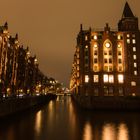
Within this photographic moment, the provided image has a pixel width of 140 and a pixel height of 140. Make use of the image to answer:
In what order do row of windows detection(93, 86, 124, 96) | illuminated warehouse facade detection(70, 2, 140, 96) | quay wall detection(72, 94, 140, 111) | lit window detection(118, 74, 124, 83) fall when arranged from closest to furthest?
quay wall detection(72, 94, 140, 111) < row of windows detection(93, 86, 124, 96) < illuminated warehouse facade detection(70, 2, 140, 96) < lit window detection(118, 74, 124, 83)

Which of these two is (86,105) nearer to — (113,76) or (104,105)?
(104,105)

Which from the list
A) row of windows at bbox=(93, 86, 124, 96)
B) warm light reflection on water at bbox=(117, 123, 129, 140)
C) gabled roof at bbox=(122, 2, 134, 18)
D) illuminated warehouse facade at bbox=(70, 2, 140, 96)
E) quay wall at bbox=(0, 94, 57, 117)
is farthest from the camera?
gabled roof at bbox=(122, 2, 134, 18)

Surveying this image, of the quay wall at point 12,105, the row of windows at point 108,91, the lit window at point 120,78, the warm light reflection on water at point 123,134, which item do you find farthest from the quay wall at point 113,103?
the warm light reflection on water at point 123,134

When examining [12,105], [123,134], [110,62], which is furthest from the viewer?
[110,62]

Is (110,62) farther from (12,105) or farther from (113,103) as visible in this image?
(12,105)

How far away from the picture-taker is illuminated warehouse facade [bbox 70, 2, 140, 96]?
95281mm

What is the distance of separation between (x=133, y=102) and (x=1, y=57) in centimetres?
6000

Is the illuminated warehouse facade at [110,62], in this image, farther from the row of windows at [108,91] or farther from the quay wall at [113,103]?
the quay wall at [113,103]

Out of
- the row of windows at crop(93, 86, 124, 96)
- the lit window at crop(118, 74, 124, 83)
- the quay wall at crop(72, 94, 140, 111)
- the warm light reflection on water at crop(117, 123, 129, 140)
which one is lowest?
the warm light reflection on water at crop(117, 123, 129, 140)

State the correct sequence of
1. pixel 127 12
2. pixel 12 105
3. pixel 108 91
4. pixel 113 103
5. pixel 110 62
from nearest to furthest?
pixel 12 105 < pixel 113 103 < pixel 108 91 < pixel 110 62 < pixel 127 12

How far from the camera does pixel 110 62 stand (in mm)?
98938

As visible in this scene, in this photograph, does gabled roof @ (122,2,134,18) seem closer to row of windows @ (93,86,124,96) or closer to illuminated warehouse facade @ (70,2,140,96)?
illuminated warehouse facade @ (70,2,140,96)

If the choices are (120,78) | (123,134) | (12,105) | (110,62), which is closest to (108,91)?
(120,78)

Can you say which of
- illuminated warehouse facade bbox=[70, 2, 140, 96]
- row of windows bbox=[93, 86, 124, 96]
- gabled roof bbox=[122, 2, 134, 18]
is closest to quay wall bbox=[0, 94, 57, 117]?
row of windows bbox=[93, 86, 124, 96]
